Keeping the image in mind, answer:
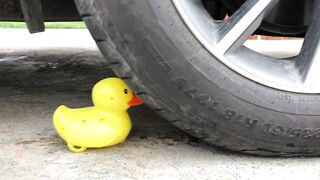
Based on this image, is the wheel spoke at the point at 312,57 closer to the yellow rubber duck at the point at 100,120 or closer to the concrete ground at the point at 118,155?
the concrete ground at the point at 118,155

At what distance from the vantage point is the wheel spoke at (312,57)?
1.38 metres

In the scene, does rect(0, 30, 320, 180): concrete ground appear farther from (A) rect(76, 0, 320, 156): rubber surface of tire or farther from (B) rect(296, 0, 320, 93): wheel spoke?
(B) rect(296, 0, 320, 93): wheel spoke

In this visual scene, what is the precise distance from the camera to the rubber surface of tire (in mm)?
1277

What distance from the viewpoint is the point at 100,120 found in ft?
4.83

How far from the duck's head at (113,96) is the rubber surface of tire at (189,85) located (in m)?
0.16

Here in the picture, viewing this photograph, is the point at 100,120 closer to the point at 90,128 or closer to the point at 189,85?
the point at 90,128

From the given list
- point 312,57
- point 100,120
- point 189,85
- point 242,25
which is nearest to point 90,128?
point 100,120

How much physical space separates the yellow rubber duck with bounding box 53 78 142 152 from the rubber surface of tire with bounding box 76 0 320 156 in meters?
0.17

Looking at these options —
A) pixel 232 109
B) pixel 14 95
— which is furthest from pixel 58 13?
pixel 232 109

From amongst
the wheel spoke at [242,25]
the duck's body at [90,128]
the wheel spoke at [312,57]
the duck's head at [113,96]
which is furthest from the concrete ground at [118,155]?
the wheel spoke at [242,25]

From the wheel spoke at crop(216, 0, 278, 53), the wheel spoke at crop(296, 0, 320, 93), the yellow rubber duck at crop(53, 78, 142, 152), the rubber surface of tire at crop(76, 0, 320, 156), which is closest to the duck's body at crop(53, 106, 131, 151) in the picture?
the yellow rubber duck at crop(53, 78, 142, 152)

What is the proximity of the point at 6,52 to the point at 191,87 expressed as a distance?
2.81 metres

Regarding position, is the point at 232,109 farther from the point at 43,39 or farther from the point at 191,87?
the point at 43,39

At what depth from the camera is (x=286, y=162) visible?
140 centimetres
